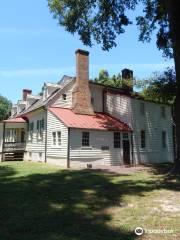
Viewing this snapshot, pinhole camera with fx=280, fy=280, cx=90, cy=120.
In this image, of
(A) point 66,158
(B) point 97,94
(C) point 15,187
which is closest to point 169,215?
(C) point 15,187

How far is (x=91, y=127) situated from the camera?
898 inches

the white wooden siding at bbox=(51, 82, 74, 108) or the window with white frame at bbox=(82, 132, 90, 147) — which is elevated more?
the white wooden siding at bbox=(51, 82, 74, 108)

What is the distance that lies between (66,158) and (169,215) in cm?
1418

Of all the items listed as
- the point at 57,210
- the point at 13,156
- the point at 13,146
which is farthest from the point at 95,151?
the point at 57,210

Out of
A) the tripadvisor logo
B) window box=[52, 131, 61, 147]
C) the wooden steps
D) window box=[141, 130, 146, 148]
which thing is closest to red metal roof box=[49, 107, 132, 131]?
window box=[52, 131, 61, 147]

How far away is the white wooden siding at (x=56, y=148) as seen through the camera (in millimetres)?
22062

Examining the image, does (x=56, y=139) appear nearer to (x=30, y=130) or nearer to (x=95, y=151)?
(x=95, y=151)

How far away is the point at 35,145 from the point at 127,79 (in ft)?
37.6

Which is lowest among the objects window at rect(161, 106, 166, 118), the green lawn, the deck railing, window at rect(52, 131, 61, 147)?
the green lawn

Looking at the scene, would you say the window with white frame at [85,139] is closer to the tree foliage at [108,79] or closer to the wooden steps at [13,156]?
the wooden steps at [13,156]

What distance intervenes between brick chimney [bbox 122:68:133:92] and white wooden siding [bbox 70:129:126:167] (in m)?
6.57

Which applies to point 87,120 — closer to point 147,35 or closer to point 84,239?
point 147,35

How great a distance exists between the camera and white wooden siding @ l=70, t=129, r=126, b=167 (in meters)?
22.0

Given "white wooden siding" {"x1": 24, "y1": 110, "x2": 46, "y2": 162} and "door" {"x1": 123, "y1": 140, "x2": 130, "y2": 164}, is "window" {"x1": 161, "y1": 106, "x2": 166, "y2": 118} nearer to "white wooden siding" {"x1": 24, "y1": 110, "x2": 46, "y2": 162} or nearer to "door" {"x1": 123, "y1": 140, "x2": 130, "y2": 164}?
"door" {"x1": 123, "y1": 140, "x2": 130, "y2": 164}
